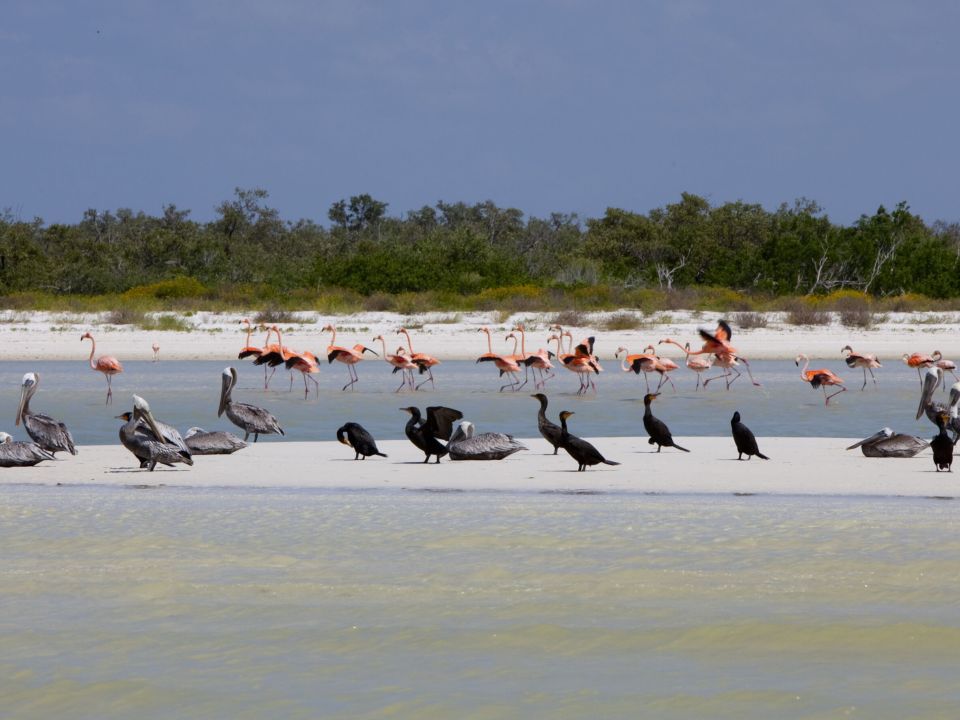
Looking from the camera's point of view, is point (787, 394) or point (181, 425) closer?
point (181, 425)

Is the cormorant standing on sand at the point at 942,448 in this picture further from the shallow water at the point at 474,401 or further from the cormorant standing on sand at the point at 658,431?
the shallow water at the point at 474,401

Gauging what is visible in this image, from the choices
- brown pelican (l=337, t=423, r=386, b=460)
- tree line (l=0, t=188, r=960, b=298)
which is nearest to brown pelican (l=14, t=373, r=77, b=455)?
brown pelican (l=337, t=423, r=386, b=460)

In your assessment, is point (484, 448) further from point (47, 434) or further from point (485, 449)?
point (47, 434)

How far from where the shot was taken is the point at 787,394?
18.9m

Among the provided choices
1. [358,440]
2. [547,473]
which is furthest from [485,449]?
[358,440]

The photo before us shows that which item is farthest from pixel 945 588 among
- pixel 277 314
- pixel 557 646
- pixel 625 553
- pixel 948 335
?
pixel 277 314

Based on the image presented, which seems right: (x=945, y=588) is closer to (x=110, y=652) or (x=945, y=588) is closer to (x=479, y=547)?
(x=479, y=547)

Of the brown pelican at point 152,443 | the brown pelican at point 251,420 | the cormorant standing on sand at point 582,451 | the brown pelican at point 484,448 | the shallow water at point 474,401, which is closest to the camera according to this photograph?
the cormorant standing on sand at point 582,451

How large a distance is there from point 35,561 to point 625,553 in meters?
3.07

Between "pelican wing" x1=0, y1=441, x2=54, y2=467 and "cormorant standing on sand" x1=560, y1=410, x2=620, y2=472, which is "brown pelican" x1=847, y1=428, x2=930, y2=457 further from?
"pelican wing" x1=0, y1=441, x2=54, y2=467

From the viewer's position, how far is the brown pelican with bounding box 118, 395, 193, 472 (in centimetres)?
986

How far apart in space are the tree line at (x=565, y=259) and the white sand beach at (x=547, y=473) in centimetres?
A: 2936

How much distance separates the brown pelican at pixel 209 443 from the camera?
36.1 feet

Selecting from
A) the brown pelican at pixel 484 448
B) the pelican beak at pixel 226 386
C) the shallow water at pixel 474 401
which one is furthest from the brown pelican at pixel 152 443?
the shallow water at pixel 474 401
